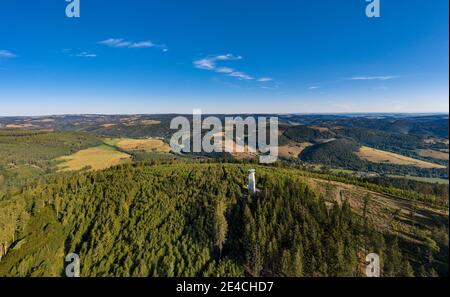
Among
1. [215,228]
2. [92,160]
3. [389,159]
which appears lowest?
[389,159]

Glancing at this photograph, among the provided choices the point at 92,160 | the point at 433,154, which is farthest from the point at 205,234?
the point at 433,154

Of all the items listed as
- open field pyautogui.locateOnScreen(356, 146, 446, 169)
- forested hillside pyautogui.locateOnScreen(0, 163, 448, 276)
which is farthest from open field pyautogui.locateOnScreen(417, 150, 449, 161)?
forested hillside pyautogui.locateOnScreen(0, 163, 448, 276)

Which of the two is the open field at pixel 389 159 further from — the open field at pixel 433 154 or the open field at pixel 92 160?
the open field at pixel 92 160

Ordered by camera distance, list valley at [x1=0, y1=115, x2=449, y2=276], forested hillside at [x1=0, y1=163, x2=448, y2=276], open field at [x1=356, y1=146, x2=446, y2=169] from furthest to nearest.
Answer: open field at [x1=356, y1=146, x2=446, y2=169] < valley at [x1=0, y1=115, x2=449, y2=276] < forested hillside at [x1=0, y1=163, x2=448, y2=276]

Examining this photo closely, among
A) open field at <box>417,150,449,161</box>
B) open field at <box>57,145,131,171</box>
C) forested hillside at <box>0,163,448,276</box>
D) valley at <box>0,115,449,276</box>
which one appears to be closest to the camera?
forested hillside at <box>0,163,448,276</box>

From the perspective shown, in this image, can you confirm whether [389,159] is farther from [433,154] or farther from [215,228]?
[215,228]

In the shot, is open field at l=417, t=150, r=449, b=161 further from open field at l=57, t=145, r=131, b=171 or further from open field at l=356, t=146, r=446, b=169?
open field at l=57, t=145, r=131, b=171
